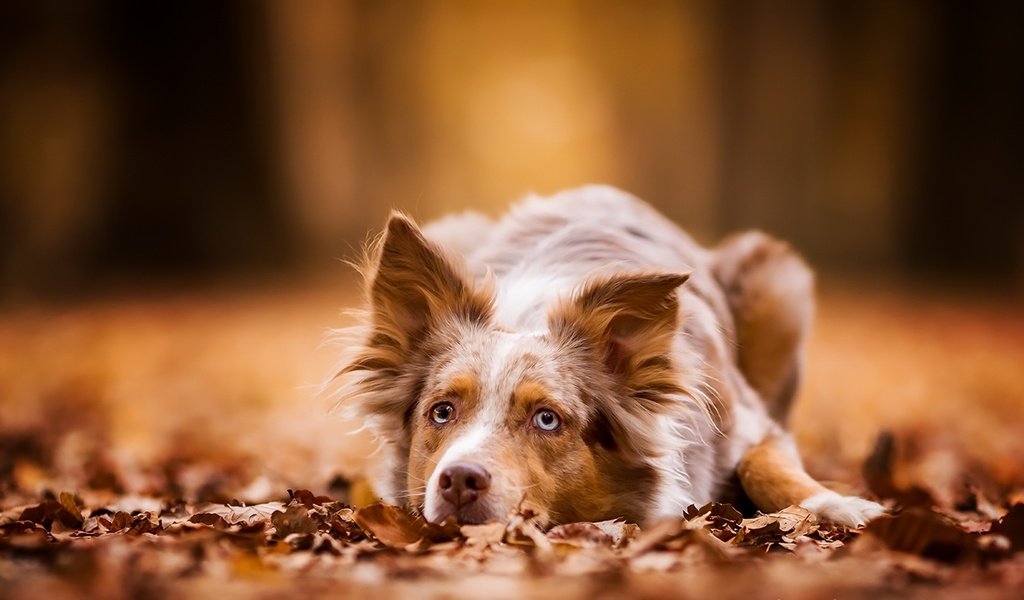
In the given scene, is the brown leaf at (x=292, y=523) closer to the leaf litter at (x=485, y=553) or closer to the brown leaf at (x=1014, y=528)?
the leaf litter at (x=485, y=553)

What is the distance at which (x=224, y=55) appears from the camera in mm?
22938

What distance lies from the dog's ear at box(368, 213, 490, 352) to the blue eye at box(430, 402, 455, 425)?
1.80ft

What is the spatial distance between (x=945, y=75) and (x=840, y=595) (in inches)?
924

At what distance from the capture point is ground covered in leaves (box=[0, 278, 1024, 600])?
377 cm

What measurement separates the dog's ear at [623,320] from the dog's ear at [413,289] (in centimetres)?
51

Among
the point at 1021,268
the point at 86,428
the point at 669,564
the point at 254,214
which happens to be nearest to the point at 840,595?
the point at 669,564

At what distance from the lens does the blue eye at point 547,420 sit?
4.91 meters

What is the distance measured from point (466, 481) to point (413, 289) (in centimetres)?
136

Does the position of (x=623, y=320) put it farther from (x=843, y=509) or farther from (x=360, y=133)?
(x=360, y=133)

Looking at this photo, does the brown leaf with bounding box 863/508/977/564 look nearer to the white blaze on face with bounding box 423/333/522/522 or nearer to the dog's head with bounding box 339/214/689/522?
the dog's head with bounding box 339/214/689/522

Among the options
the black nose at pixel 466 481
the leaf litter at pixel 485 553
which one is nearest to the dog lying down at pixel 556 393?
the black nose at pixel 466 481

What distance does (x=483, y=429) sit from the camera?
4.84 metres

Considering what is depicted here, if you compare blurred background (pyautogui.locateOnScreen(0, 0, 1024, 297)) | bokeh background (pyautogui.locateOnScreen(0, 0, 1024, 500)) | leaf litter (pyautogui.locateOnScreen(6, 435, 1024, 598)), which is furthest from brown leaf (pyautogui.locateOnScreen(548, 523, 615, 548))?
blurred background (pyautogui.locateOnScreen(0, 0, 1024, 297))

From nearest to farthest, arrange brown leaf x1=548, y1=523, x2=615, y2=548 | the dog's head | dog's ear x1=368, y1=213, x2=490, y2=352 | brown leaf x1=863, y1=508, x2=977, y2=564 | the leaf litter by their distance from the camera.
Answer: the leaf litter < brown leaf x1=863, y1=508, x2=977, y2=564 < brown leaf x1=548, y1=523, x2=615, y2=548 < the dog's head < dog's ear x1=368, y1=213, x2=490, y2=352
